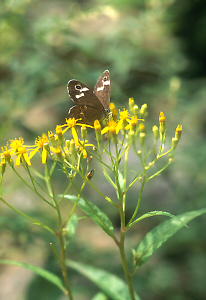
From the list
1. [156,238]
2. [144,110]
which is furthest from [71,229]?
[144,110]

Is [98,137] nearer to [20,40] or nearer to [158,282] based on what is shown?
[20,40]

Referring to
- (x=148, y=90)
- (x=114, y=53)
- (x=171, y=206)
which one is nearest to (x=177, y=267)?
(x=171, y=206)

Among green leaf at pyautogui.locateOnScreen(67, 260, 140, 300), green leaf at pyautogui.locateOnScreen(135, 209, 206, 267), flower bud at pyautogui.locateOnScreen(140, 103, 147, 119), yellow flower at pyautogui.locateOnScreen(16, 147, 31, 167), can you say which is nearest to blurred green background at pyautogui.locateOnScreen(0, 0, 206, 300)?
green leaf at pyautogui.locateOnScreen(67, 260, 140, 300)

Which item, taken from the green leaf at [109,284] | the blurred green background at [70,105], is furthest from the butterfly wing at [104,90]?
the blurred green background at [70,105]

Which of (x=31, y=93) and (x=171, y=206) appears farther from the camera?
(x=171, y=206)

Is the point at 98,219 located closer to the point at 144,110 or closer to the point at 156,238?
the point at 156,238

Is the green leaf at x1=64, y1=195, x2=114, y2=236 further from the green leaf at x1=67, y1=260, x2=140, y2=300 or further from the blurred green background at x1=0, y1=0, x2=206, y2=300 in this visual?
the blurred green background at x1=0, y1=0, x2=206, y2=300

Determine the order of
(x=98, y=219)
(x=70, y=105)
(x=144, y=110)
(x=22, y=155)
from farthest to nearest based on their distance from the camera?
(x=70, y=105), (x=144, y=110), (x=22, y=155), (x=98, y=219)

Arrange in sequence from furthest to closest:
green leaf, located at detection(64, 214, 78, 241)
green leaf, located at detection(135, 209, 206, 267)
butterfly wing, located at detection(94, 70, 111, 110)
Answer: butterfly wing, located at detection(94, 70, 111, 110)
green leaf, located at detection(64, 214, 78, 241)
green leaf, located at detection(135, 209, 206, 267)
